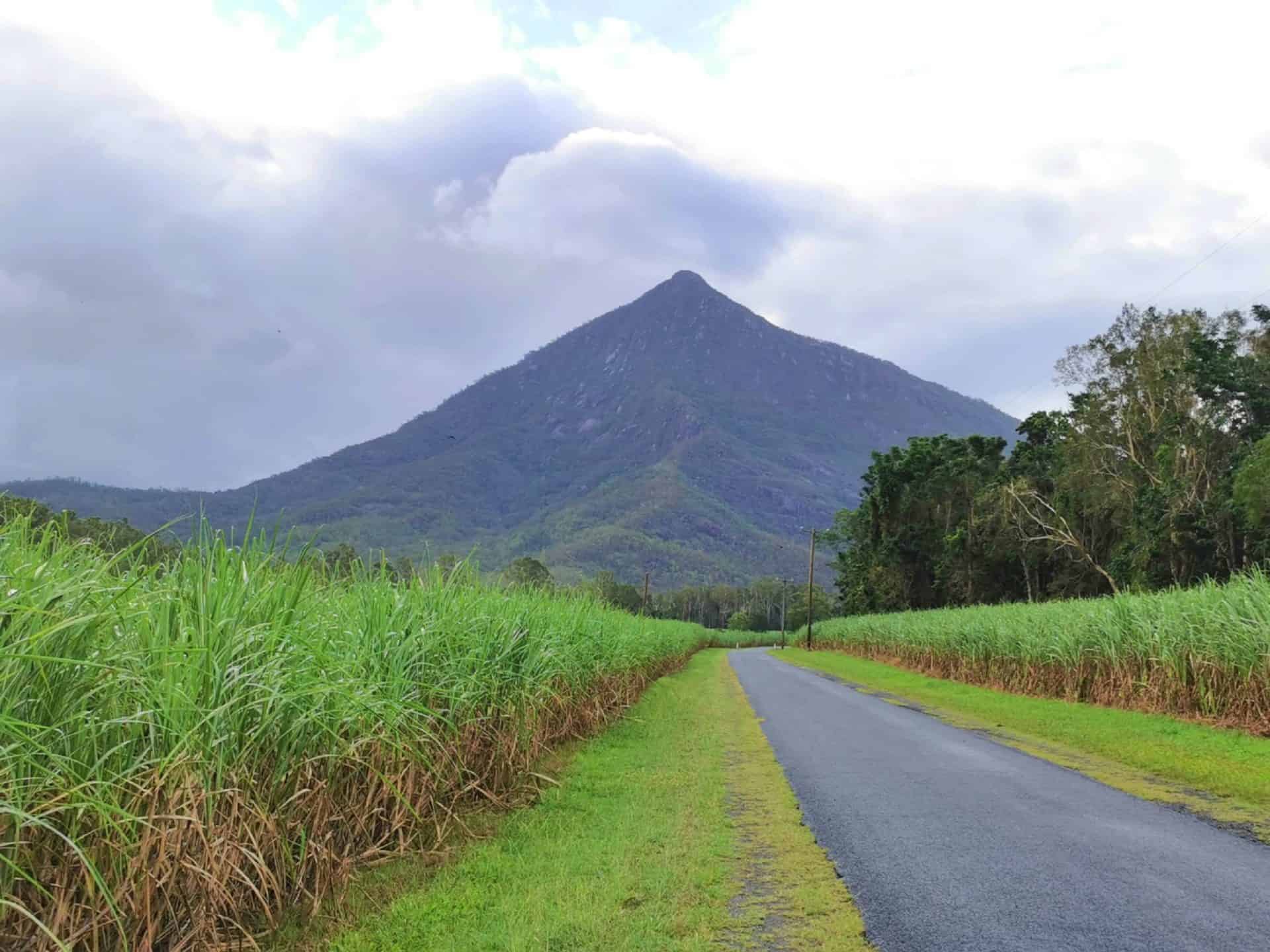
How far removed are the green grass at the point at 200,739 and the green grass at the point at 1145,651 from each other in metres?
10.6

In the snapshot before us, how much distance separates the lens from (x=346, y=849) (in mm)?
4305

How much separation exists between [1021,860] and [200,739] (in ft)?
16.3

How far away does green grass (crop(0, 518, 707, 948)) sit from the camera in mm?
2885

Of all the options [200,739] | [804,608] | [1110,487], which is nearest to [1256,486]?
[1110,487]

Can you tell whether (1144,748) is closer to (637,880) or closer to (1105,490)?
(637,880)

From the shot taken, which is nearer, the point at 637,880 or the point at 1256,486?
the point at 637,880

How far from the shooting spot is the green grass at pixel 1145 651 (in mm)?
10453

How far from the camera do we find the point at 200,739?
341 centimetres

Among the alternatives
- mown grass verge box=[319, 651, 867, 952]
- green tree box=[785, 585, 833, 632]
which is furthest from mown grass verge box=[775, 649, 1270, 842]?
green tree box=[785, 585, 833, 632]

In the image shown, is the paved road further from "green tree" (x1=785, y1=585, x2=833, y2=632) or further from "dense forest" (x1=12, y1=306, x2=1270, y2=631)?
"green tree" (x1=785, y1=585, x2=833, y2=632)

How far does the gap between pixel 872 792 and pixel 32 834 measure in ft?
21.2

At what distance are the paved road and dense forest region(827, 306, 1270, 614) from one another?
24595 millimetres

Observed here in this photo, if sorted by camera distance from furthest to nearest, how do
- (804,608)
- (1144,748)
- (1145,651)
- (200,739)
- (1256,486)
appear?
(804,608) → (1256,486) → (1145,651) → (1144,748) → (200,739)

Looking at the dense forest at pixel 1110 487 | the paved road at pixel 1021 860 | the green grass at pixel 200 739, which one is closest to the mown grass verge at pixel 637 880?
the paved road at pixel 1021 860
